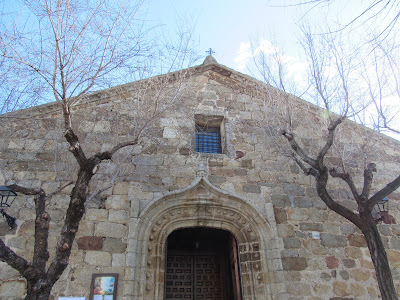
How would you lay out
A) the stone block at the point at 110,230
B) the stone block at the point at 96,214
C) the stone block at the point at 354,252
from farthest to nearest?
the stone block at the point at 354,252, the stone block at the point at 96,214, the stone block at the point at 110,230

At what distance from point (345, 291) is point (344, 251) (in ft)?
2.26

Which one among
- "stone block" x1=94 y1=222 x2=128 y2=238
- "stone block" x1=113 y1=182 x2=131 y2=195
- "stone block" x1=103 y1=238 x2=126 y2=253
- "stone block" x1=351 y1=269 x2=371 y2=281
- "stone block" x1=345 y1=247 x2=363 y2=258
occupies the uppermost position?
"stone block" x1=113 y1=182 x2=131 y2=195

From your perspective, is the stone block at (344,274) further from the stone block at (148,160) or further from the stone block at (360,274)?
the stone block at (148,160)

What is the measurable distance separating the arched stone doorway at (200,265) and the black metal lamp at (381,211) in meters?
2.86

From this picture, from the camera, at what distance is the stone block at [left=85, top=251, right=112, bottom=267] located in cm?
502

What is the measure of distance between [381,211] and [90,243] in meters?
5.30

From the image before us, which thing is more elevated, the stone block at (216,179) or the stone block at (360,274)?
the stone block at (216,179)

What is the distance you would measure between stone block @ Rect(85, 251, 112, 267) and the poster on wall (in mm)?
186

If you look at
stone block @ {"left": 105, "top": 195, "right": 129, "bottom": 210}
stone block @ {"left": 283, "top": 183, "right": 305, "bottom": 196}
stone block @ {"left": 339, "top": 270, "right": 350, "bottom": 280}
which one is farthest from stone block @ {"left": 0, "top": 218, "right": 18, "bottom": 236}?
stone block @ {"left": 339, "top": 270, "right": 350, "bottom": 280}

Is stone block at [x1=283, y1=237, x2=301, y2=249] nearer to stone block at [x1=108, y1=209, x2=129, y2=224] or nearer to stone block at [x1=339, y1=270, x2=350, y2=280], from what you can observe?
stone block at [x1=339, y1=270, x2=350, y2=280]

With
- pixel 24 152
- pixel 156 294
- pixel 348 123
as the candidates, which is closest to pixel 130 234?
pixel 156 294

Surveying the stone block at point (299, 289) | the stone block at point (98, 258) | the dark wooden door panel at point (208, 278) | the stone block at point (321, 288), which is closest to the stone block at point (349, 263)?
the stone block at point (321, 288)

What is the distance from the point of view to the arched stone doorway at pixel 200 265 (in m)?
6.50

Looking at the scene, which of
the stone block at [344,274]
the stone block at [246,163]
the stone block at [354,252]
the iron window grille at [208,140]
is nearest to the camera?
the stone block at [344,274]
